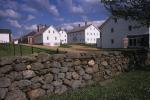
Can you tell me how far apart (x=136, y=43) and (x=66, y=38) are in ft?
216

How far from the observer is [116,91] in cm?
915

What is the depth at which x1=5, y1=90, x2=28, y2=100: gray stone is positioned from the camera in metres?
7.94

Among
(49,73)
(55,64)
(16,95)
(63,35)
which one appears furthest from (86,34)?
(16,95)

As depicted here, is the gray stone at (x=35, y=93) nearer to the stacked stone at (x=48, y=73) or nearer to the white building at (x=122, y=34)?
the stacked stone at (x=48, y=73)

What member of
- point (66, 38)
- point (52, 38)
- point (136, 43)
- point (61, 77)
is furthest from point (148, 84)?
point (66, 38)

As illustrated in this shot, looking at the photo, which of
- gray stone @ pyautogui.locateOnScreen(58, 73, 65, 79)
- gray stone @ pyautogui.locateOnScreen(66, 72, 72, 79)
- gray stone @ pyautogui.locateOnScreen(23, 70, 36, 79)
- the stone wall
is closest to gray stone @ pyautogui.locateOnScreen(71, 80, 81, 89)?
the stone wall

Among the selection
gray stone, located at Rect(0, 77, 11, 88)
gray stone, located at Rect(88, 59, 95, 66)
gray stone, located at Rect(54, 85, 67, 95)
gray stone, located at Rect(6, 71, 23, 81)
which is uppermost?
gray stone, located at Rect(88, 59, 95, 66)

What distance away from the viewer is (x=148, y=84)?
32.8 ft

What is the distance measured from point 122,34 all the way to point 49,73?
44.3 metres

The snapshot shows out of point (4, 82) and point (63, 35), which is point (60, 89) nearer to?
point (4, 82)

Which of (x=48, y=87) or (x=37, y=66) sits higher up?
(x=37, y=66)

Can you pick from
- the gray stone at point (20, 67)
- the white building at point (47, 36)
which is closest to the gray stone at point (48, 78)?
the gray stone at point (20, 67)

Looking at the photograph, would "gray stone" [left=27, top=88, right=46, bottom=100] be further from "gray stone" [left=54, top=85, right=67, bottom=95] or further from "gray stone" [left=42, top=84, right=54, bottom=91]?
"gray stone" [left=54, top=85, right=67, bottom=95]

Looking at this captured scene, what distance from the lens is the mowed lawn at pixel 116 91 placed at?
8.34m
